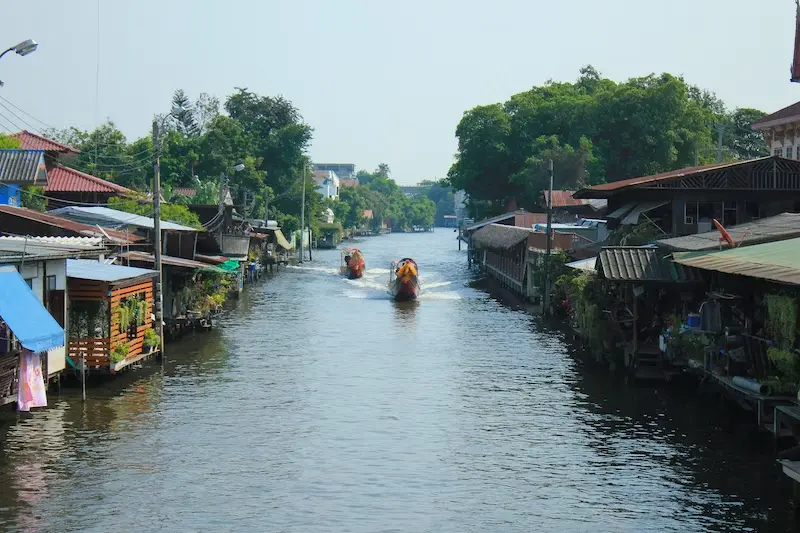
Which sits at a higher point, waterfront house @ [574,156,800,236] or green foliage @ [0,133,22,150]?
green foliage @ [0,133,22,150]

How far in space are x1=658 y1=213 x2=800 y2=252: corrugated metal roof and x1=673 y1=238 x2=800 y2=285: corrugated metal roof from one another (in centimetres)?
86

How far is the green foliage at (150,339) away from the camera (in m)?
35.1

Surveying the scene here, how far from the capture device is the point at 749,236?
32188mm

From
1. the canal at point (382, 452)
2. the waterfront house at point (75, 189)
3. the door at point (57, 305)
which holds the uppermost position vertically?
the waterfront house at point (75, 189)

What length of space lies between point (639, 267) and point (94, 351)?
669 inches

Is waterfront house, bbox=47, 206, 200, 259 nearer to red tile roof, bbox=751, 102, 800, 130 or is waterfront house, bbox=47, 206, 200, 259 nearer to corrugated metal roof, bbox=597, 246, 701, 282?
corrugated metal roof, bbox=597, 246, 701, 282

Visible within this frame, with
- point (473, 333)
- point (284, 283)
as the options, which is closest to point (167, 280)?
point (473, 333)

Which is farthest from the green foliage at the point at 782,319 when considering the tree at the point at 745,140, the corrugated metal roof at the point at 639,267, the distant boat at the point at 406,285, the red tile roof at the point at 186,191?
the tree at the point at 745,140

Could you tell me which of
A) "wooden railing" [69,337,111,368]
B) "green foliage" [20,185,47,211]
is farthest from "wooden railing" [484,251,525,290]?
"wooden railing" [69,337,111,368]

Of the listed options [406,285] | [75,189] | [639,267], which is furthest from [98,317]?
[406,285]

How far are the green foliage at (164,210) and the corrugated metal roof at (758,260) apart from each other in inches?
1273

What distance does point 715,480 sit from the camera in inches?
846

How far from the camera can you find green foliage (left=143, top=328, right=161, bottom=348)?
115ft

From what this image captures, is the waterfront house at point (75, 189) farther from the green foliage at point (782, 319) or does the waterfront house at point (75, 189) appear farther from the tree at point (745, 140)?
the tree at point (745, 140)
